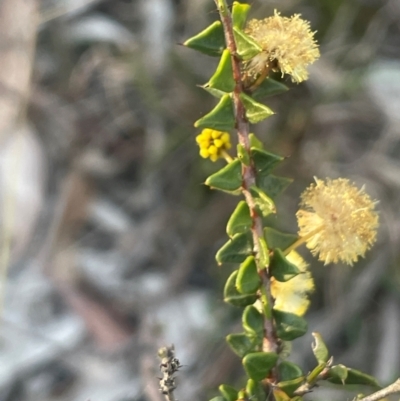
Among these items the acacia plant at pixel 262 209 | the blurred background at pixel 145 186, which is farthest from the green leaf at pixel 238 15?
the blurred background at pixel 145 186

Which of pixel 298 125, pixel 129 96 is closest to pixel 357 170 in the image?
pixel 298 125

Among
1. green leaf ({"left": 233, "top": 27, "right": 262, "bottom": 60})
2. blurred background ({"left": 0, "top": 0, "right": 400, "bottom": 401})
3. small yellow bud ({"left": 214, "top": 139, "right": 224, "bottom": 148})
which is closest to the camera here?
green leaf ({"left": 233, "top": 27, "right": 262, "bottom": 60})

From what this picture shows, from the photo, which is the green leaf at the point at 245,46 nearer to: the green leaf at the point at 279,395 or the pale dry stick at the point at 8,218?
the green leaf at the point at 279,395

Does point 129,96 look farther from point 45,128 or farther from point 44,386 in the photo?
point 44,386

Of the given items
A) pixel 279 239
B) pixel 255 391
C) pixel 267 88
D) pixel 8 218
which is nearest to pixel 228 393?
pixel 255 391

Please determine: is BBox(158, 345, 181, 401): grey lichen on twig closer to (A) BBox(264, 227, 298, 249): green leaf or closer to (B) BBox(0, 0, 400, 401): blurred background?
(A) BBox(264, 227, 298, 249): green leaf

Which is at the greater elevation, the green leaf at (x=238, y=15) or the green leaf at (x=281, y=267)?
the green leaf at (x=238, y=15)

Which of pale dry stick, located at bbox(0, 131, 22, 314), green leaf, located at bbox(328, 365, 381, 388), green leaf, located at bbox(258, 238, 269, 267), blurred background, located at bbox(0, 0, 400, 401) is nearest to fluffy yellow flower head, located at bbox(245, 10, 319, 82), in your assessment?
green leaf, located at bbox(258, 238, 269, 267)
